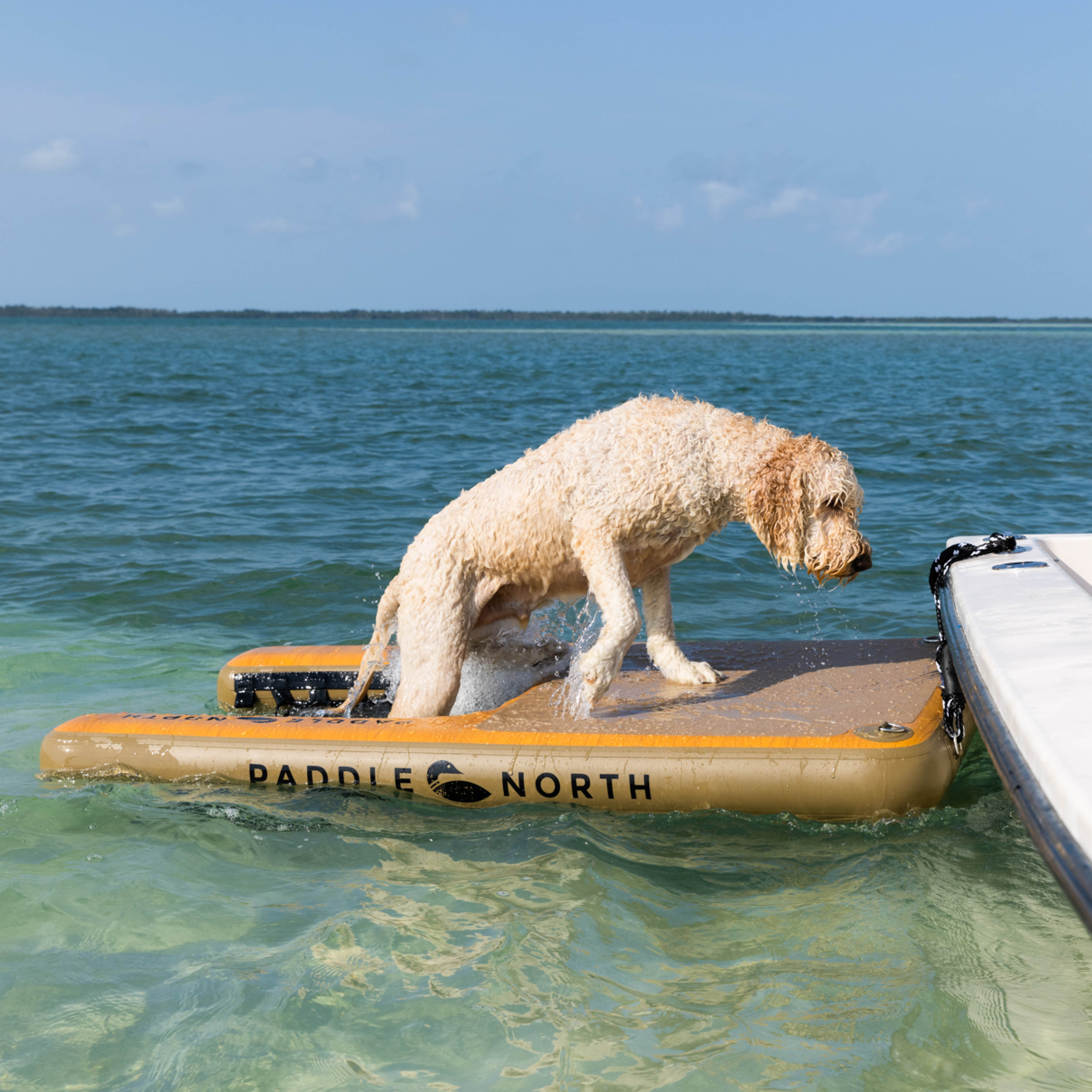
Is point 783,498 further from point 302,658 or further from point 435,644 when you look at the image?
point 302,658

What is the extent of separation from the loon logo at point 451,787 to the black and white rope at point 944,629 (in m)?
1.91

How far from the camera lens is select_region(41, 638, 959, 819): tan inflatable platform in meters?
4.41

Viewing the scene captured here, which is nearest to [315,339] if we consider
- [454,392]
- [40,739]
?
[454,392]

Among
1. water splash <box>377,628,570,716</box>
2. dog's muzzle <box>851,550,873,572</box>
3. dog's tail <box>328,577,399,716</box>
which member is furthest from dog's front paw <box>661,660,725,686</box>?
dog's tail <box>328,577,399,716</box>

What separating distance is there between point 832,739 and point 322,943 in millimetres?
2060

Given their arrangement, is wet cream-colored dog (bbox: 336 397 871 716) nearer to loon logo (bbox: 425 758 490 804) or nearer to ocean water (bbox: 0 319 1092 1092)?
loon logo (bbox: 425 758 490 804)

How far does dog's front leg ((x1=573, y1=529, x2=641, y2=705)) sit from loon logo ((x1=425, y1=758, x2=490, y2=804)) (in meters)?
0.62

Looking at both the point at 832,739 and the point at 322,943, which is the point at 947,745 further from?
the point at 322,943

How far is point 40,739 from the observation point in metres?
5.87

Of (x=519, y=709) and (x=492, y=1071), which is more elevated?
(x=519, y=709)

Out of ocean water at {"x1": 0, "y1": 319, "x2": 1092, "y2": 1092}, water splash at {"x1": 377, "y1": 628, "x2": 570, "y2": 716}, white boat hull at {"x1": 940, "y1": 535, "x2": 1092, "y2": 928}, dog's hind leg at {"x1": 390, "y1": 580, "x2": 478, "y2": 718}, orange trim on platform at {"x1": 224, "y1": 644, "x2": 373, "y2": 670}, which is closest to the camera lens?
white boat hull at {"x1": 940, "y1": 535, "x2": 1092, "y2": 928}

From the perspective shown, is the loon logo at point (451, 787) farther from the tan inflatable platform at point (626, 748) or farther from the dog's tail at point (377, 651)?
the dog's tail at point (377, 651)

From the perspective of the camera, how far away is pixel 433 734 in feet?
15.6

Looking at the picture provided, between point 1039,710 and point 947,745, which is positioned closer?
point 1039,710
